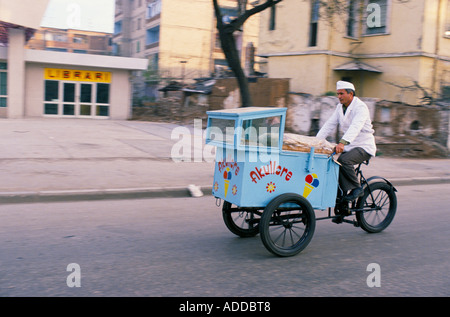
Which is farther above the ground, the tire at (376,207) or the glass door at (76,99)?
the glass door at (76,99)

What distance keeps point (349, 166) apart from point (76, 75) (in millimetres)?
22777

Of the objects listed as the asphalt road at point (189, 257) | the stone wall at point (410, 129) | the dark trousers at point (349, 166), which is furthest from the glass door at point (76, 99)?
the dark trousers at point (349, 166)

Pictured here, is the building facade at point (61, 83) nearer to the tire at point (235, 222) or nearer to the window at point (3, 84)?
the window at point (3, 84)

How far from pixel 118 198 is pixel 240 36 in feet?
122

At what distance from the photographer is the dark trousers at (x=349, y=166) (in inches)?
212

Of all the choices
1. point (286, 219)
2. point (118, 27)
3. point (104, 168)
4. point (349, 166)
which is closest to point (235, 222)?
point (286, 219)

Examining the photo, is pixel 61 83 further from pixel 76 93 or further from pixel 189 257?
pixel 189 257

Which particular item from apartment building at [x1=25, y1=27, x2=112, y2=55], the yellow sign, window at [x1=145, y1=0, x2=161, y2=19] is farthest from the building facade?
apartment building at [x1=25, y1=27, x2=112, y2=55]

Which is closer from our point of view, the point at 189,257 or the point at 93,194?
the point at 189,257

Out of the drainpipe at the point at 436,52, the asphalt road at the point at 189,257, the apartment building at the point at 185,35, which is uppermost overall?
the apartment building at the point at 185,35

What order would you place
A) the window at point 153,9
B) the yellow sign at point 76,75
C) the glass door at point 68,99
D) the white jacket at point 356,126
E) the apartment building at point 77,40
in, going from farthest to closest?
the apartment building at point 77,40, the window at point 153,9, the glass door at point 68,99, the yellow sign at point 76,75, the white jacket at point 356,126

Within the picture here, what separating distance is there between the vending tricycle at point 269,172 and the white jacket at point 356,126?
44cm

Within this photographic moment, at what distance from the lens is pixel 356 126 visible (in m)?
5.27
